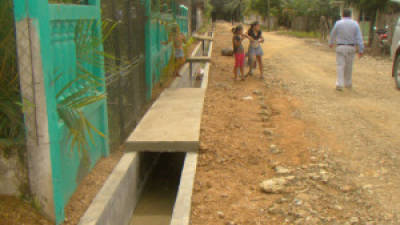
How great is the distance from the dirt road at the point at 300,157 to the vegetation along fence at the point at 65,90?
117cm

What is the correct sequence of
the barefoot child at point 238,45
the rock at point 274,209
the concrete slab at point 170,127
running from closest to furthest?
the rock at point 274,209, the concrete slab at point 170,127, the barefoot child at point 238,45

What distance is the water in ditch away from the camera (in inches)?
207

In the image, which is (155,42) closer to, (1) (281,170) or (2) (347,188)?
(1) (281,170)

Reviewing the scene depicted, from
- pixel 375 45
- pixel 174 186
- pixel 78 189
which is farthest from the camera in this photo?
pixel 375 45

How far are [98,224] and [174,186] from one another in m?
2.74

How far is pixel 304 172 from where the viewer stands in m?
4.59

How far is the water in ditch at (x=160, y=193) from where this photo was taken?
5.27 m

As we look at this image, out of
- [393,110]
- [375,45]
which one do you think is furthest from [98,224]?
[375,45]

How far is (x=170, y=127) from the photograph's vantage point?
5.81 meters

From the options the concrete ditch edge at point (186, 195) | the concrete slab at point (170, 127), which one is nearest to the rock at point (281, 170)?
the concrete ditch edge at point (186, 195)

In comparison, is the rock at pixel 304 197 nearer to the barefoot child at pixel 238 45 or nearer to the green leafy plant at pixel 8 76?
the green leafy plant at pixel 8 76

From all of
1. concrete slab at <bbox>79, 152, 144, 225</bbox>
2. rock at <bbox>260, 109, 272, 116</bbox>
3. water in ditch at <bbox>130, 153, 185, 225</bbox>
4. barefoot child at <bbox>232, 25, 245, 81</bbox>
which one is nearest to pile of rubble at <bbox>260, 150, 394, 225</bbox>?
concrete slab at <bbox>79, 152, 144, 225</bbox>

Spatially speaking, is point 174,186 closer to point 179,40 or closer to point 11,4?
point 11,4

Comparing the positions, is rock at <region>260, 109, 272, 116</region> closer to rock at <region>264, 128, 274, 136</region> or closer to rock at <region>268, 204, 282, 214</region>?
rock at <region>264, 128, 274, 136</region>
